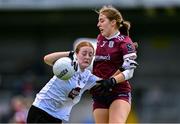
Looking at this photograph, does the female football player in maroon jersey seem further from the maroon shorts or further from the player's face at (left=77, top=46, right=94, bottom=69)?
the player's face at (left=77, top=46, right=94, bottom=69)

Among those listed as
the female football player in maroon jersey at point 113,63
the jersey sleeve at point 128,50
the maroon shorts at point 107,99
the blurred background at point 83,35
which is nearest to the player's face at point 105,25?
the female football player in maroon jersey at point 113,63

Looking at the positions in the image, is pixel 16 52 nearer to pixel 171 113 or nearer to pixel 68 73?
pixel 171 113

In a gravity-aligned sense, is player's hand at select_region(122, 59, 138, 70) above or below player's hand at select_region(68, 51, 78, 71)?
below

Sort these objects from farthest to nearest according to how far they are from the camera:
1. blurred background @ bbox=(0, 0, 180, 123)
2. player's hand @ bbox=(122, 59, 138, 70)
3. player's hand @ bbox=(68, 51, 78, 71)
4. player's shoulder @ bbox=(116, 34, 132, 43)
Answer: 1. blurred background @ bbox=(0, 0, 180, 123)
2. player's shoulder @ bbox=(116, 34, 132, 43)
3. player's hand @ bbox=(122, 59, 138, 70)
4. player's hand @ bbox=(68, 51, 78, 71)

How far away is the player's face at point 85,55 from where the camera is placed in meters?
7.95

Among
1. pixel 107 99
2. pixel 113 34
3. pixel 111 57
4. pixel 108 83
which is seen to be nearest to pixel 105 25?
pixel 113 34

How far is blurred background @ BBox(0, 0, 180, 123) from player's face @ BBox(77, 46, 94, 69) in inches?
441

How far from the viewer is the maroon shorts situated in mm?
8352

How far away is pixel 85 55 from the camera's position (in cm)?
796

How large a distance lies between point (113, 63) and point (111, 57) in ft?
0.27

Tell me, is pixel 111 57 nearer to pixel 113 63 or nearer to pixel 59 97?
pixel 113 63

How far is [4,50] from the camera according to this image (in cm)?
2397

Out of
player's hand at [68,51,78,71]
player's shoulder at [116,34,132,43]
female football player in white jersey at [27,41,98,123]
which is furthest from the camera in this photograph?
player's shoulder at [116,34,132,43]

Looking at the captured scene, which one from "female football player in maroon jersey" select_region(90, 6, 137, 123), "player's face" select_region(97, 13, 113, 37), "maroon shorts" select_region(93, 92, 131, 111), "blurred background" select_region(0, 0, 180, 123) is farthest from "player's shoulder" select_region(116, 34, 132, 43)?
"blurred background" select_region(0, 0, 180, 123)
